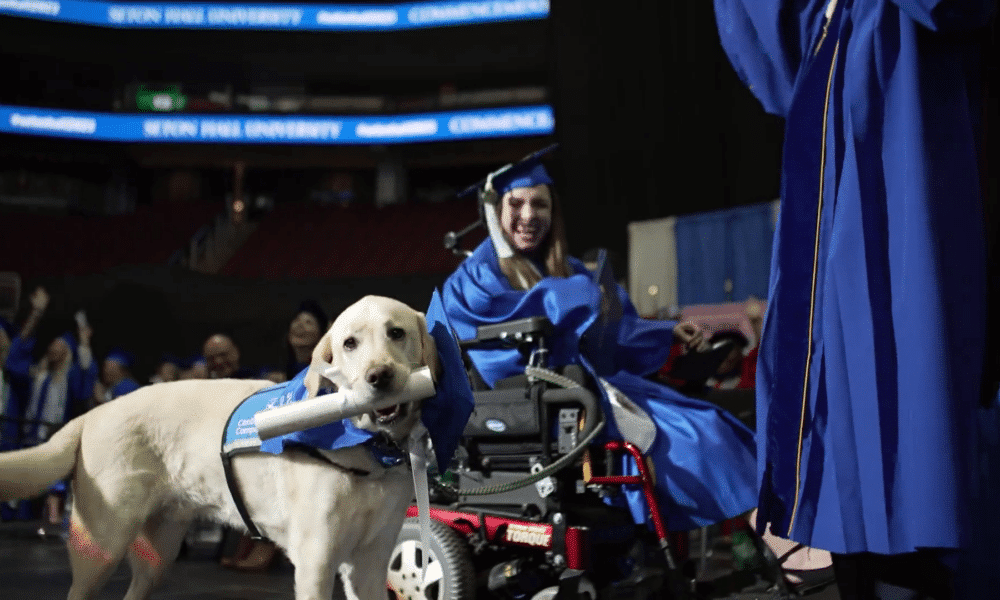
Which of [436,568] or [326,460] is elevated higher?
[326,460]

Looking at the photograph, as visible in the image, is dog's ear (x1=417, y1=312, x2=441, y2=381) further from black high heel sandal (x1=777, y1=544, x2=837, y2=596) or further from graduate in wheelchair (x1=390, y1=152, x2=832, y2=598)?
black high heel sandal (x1=777, y1=544, x2=837, y2=596)

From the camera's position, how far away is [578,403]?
333cm

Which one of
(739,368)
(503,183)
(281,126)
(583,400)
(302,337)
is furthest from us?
(281,126)

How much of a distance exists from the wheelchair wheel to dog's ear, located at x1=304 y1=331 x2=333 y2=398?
1.05 meters

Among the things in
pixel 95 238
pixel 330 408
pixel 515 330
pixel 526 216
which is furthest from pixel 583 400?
pixel 95 238

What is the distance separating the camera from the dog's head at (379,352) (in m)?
2.25

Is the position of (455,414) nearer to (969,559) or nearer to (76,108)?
(969,559)

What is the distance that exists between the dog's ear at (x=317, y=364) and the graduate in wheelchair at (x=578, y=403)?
1.06 meters

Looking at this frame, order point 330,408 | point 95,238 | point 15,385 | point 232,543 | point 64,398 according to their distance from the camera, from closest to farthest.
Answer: point 330,408 → point 232,543 → point 15,385 → point 64,398 → point 95,238

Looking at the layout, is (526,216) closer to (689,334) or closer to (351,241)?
(689,334)

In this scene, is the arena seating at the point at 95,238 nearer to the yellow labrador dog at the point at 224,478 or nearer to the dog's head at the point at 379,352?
the yellow labrador dog at the point at 224,478

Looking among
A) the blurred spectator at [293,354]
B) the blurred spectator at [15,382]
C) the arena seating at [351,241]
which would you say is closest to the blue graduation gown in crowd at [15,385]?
the blurred spectator at [15,382]

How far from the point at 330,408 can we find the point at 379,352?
19 cm

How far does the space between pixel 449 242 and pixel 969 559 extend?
2729mm
